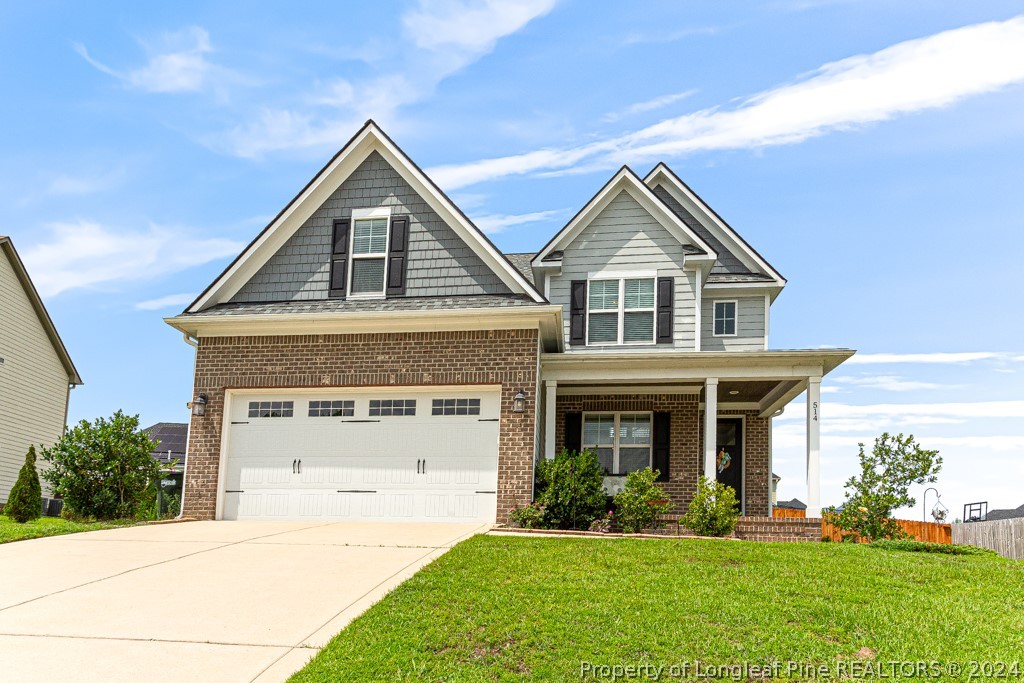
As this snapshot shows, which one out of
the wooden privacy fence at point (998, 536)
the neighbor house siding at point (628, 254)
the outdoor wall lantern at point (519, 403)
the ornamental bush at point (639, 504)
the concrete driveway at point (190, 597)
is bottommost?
the concrete driveway at point (190, 597)

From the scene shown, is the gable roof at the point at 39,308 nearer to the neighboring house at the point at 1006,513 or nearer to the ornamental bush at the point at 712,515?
the ornamental bush at the point at 712,515

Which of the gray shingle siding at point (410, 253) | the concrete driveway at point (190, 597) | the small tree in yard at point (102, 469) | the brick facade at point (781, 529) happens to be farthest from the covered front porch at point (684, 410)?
the small tree in yard at point (102, 469)

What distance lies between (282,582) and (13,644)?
269cm

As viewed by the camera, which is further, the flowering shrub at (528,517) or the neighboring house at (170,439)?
the neighboring house at (170,439)

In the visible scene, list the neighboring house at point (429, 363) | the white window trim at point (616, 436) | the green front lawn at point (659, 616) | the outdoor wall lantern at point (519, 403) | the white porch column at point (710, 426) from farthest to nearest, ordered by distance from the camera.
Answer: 1. the white window trim at point (616, 436)
2. the white porch column at point (710, 426)
3. the neighboring house at point (429, 363)
4. the outdoor wall lantern at point (519, 403)
5. the green front lawn at point (659, 616)

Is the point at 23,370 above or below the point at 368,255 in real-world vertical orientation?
below

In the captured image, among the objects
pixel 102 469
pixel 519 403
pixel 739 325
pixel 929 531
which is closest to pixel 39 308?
pixel 102 469

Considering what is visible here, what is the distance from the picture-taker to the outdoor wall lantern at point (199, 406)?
16.5 metres

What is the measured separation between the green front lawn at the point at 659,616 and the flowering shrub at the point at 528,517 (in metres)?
3.39

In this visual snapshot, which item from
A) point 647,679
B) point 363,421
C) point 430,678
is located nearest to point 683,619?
point 647,679

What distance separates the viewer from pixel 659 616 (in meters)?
8.42

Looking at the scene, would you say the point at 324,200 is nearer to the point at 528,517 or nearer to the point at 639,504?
the point at 528,517

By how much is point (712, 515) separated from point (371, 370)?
6.19 metres

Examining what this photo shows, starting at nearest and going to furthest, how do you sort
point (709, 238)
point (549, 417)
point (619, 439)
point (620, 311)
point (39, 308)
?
point (549, 417), point (619, 439), point (620, 311), point (709, 238), point (39, 308)
